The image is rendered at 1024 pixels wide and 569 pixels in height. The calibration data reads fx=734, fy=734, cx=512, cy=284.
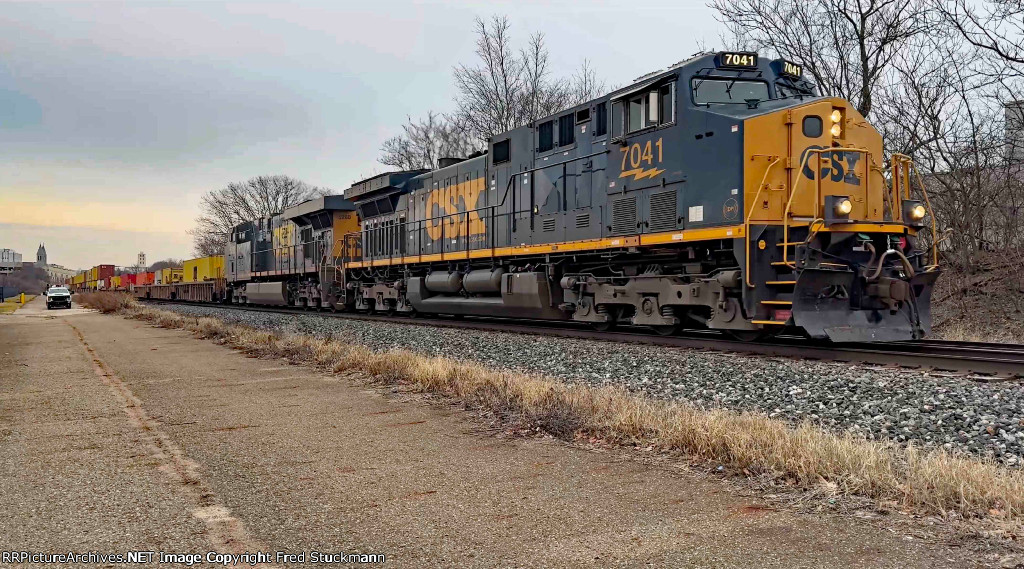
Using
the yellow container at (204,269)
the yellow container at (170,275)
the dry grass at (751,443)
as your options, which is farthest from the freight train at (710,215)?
the yellow container at (170,275)

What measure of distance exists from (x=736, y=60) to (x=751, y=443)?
794cm

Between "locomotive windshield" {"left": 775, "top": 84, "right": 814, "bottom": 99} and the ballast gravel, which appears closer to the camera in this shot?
the ballast gravel

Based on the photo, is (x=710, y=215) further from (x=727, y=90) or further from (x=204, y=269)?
(x=204, y=269)

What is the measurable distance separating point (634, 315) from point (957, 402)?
620 cm

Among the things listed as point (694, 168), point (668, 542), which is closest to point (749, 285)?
point (694, 168)

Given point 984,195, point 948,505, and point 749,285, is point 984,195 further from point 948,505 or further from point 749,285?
point 948,505

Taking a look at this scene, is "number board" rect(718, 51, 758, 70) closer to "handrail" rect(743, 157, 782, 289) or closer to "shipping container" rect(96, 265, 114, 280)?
"handrail" rect(743, 157, 782, 289)

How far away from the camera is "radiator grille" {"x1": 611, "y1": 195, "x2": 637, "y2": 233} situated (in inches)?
458

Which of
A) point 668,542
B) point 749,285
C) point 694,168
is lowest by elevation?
point 668,542

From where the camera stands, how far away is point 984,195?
17859 mm

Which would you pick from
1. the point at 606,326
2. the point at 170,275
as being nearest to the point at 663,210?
the point at 606,326

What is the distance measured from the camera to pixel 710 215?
33.7 feet

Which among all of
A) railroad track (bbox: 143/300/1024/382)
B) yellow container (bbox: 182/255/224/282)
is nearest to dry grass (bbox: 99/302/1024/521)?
railroad track (bbox: 143/300/1024/382)

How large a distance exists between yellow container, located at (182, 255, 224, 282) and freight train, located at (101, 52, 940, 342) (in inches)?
1015
